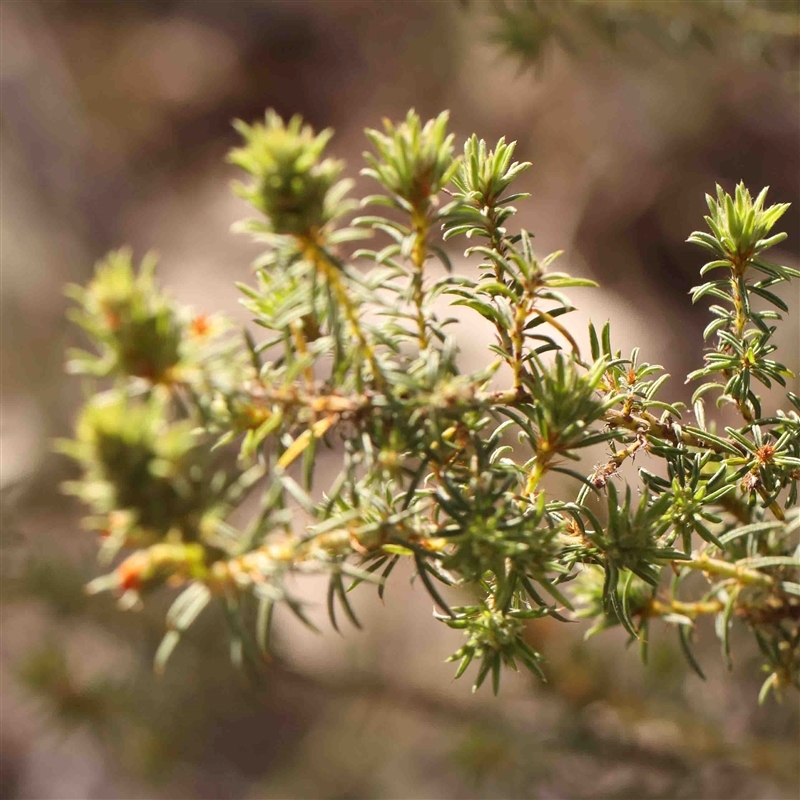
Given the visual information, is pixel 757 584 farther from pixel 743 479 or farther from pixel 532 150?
pixel 532 150

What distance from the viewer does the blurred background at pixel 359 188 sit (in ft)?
3.51

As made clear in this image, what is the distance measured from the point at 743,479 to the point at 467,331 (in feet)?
5.11

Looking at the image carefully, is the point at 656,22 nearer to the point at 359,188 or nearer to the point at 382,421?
the point at 382,421

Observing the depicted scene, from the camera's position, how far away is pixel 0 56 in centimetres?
263

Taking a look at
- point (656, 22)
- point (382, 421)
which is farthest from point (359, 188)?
point (382, 421)

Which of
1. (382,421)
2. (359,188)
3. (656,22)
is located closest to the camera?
(382,421)

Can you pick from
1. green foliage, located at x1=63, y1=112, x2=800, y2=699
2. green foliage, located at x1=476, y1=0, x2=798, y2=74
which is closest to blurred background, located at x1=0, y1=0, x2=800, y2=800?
green foliage, located at x1=476, y1=0, x2=798, y2=74

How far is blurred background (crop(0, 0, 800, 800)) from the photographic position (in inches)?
42.1

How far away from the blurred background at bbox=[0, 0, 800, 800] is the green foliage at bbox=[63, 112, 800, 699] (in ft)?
1.02

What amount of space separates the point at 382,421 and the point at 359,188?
2.12 meters

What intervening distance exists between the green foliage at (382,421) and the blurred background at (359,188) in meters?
0.31

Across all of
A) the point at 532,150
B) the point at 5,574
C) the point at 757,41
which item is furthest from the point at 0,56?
the point at 757,41

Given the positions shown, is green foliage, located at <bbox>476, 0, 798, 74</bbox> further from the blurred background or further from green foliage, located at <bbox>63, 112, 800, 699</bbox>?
green foliage, located at <bbox>63, 112, 800, 699</bbox>

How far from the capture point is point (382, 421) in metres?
0.32
